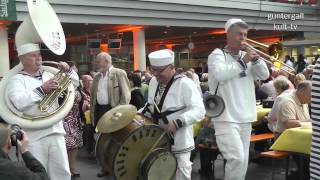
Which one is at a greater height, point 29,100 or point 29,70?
point 29,70

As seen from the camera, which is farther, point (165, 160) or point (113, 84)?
point (113, 84)

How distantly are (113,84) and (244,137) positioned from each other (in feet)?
9.16

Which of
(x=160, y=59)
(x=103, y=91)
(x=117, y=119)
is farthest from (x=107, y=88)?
(x=117, y=119)

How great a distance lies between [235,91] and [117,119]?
1238mm

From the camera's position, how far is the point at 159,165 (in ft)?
13.8

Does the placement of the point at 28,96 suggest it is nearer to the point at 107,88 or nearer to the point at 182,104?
the point at 182,104

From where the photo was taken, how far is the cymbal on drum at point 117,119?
4.25 m

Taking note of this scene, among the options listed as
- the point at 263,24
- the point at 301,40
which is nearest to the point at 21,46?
the point at 263,24

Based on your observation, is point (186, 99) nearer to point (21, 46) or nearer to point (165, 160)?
point (165, 160)

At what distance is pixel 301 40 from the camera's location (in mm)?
33125

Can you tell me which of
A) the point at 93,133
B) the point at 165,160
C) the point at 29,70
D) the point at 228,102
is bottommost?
the point at 93,133

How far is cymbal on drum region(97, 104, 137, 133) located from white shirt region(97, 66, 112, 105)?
255cm

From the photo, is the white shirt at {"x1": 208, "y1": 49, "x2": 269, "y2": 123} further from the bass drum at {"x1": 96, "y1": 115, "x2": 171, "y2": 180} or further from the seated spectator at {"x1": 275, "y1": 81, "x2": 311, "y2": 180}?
the seated spectator at {"x1": 275, "y1": 81, "x2": 311, "y2": 180}

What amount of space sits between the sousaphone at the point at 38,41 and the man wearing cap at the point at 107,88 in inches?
90.2
